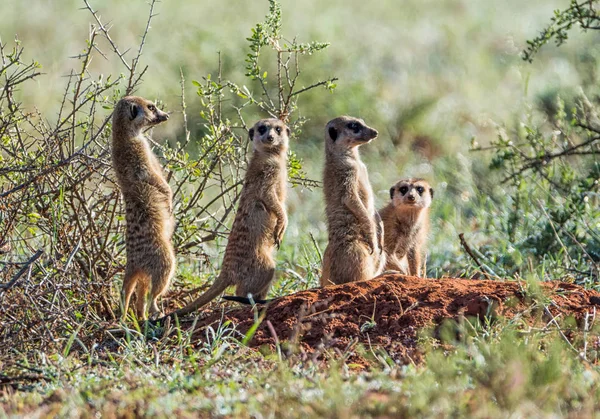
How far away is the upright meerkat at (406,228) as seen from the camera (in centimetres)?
516

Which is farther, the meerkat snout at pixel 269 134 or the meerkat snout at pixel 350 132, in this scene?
the meerkat snout at pixel 350 132

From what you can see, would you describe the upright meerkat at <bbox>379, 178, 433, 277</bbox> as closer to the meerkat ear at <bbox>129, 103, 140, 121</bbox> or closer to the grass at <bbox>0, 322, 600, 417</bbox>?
the meerkat ear at <bbox>129, 103, 140, 121</bbox>

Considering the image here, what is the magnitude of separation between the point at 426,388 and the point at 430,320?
1.37 meters

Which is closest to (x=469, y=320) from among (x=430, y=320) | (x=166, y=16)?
(x=430, y=320)

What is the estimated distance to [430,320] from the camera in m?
3.95

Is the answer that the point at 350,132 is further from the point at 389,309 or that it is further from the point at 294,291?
the point at 389,309

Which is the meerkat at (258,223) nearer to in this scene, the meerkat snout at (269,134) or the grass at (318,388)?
the meerkat snout at (269,134)

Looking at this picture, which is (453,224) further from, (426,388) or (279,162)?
(426,388)

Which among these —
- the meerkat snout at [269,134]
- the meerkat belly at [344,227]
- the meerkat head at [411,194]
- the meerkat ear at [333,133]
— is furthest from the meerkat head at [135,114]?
the meerkat head at [411,194]

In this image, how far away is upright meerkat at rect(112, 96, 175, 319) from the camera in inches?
175

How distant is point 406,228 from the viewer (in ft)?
17.1

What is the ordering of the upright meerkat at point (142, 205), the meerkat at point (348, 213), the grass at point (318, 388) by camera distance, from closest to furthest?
the grass at point (318, 388) < the upright meerkat at point (142, 205) < the meerkat at point (348, 213)

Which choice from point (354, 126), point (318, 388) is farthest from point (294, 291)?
point (318, 388)

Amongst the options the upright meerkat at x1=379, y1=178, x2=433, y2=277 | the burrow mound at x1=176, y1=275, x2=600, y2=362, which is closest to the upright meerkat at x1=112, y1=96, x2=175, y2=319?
the burrow mound at x1=176, y1=275, x2=600, y2=362
